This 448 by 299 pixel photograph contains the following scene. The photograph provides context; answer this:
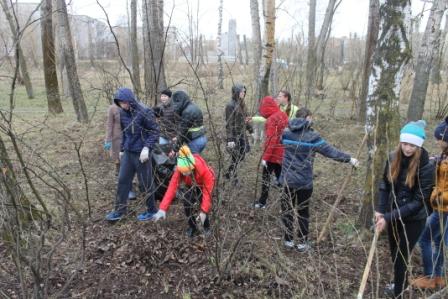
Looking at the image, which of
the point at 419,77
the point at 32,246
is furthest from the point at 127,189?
the point at 419,77

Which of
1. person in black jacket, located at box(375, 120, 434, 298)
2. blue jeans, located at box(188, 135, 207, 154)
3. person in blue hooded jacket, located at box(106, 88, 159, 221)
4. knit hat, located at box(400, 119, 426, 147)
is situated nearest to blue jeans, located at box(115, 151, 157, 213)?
person in blue hooded jacket, located at box(106, 88, 159, 221)

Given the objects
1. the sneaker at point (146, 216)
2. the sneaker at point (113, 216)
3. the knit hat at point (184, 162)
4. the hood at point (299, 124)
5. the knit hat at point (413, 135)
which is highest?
the knit hat at point (413, 135)

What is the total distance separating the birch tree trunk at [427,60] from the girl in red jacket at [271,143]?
5.28 meters

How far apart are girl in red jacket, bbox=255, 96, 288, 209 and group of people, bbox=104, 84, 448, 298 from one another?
0.04ft

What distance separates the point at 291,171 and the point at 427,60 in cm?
648

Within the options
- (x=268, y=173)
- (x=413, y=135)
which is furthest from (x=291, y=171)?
(x=413, y=135)

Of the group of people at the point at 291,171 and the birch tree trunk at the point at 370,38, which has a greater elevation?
the birch tree trunk at the point at 370,38

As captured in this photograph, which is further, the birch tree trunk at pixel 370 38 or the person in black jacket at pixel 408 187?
the birch tree trunk at pixel 370 38

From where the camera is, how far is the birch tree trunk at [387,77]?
3.50m

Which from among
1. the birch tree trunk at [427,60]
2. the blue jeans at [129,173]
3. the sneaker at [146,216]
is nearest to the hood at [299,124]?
the blue jeans at [129,173]

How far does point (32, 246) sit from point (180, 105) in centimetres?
266

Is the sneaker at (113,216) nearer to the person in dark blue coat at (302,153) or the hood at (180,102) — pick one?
the hood at (180,102)

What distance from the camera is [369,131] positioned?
385 centimetres

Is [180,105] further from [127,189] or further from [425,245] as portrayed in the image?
[425,245]
